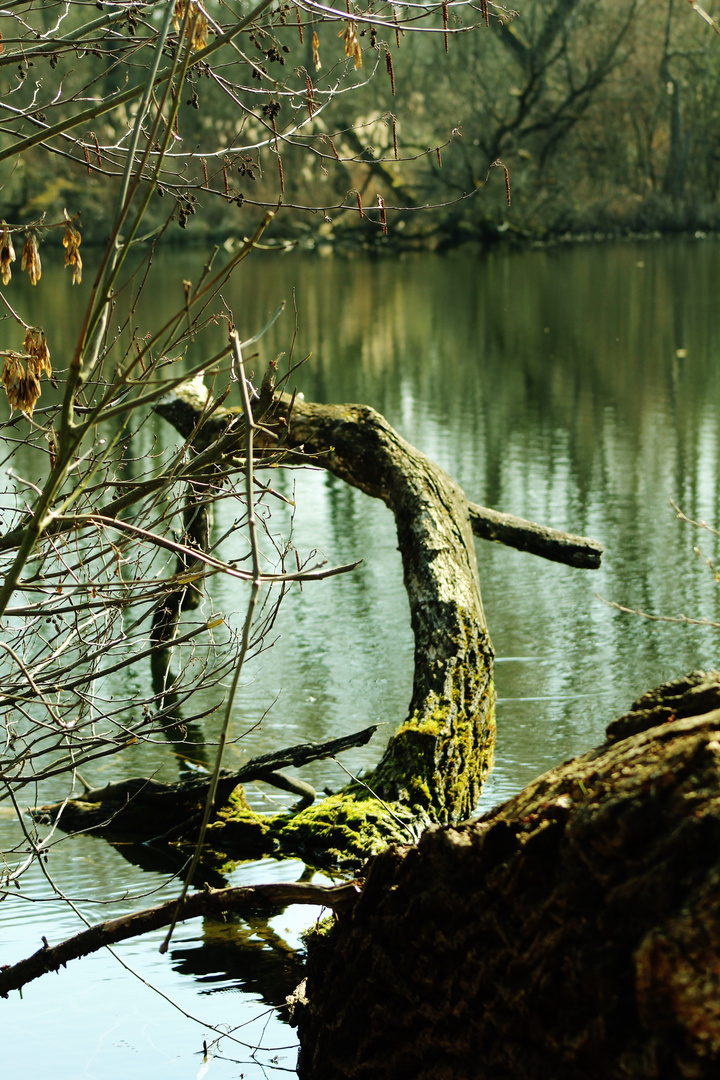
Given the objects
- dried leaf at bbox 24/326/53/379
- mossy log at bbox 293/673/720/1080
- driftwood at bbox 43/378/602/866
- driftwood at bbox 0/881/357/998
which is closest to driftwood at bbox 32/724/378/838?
driftwood at bbox 43/378/602/866

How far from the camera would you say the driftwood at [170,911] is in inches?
110

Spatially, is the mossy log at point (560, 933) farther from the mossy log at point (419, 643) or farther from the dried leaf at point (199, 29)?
the dried leaf at point (199, 29)

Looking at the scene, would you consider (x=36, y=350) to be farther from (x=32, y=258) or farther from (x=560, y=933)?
(x=560, y=933)

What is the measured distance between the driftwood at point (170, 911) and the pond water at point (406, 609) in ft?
1.34

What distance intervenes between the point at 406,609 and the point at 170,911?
198 inches

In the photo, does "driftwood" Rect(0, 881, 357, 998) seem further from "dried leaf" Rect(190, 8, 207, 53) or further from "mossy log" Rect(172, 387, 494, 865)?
"dried leaf" Rect(190, 8, 207, 53)

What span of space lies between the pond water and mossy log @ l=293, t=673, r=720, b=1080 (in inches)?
33.2

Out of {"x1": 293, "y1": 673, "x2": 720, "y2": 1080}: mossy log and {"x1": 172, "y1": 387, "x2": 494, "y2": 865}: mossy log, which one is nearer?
{"x1": 293, "y1": 673, "x2": 720, "y2": 1080}: mossy log

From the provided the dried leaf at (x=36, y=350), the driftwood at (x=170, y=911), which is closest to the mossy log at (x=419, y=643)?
the dried leaf at (x=36, y=350)

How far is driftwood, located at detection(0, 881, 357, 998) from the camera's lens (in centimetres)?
279

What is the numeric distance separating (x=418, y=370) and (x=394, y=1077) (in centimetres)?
1479

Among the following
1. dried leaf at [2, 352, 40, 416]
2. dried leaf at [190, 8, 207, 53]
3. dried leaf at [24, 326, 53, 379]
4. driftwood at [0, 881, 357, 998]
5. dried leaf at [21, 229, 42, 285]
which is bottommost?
driftwood at [0, 881, 357, 998]

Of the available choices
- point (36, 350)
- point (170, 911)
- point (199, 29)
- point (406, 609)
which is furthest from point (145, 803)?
point (406, 609)

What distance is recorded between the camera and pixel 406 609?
7883mm
